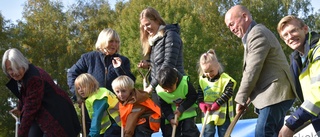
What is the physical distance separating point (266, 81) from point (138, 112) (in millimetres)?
1628

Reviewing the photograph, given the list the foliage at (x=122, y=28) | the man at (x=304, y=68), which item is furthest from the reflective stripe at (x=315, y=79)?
the foliage at (x=122, y=28)

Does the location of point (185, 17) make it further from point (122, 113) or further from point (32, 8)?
point (122, 113)

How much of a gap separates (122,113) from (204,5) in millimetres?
27430

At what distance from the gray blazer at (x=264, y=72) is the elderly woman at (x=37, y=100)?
5.93ft

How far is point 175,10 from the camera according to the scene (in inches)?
1134

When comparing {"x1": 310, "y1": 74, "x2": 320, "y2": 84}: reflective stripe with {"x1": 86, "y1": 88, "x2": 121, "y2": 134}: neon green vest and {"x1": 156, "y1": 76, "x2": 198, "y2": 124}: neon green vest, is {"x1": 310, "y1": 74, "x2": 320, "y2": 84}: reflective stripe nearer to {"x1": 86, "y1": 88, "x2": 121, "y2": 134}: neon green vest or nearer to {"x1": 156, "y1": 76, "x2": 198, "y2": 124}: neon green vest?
{"x1": 156, "y1": 76, "x2": 198, "y2": 124}: neon green vest

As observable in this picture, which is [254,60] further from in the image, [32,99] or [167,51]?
[32,99]

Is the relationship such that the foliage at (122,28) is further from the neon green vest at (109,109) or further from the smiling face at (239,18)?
the smiling face at (239,18)

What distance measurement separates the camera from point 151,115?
6.16 m

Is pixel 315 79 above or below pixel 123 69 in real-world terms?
below

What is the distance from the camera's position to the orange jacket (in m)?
6.13

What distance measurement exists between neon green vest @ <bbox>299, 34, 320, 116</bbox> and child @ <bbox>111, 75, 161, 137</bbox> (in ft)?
8.06

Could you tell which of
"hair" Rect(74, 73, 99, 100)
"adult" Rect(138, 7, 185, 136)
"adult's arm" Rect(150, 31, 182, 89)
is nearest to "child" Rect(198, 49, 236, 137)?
"adult" Rect(138, 7, 185, 136)

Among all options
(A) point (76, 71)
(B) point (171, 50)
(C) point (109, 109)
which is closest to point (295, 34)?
(B) point (171, 50)
